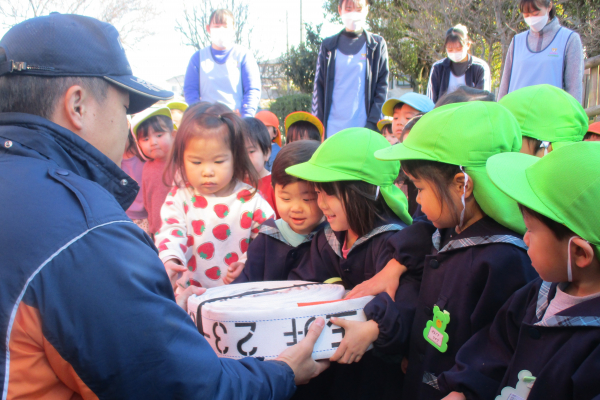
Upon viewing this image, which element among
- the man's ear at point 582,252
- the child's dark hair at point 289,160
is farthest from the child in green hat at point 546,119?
the man's ear at point 582,252

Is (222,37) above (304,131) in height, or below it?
above

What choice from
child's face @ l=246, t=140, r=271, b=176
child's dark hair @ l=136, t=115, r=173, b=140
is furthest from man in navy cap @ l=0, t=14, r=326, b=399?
child's dark hair @ l=136, t=115, r=173, b=140

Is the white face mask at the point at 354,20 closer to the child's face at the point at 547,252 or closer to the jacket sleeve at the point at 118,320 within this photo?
the child's face at the point at 547,252

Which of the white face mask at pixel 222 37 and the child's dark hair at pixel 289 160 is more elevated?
the white face mask at pixel 222 37

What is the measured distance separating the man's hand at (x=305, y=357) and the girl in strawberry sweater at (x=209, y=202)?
1.13 meters

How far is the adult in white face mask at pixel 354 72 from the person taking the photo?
17.3 ft

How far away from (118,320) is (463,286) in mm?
1241

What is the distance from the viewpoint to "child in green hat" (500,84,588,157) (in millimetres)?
2439

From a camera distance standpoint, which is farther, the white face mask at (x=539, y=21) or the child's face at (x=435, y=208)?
the white face mask at (x=539, y=21)

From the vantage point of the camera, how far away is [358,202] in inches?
90.2

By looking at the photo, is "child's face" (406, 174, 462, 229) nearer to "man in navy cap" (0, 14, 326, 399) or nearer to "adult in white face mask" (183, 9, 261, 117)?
"man in navy cap" (0, 14, 326, 399)

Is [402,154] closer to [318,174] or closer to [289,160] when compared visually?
[318,174]

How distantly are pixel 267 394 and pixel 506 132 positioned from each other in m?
1.36

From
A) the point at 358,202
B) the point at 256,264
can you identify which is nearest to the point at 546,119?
the point at 358,202
